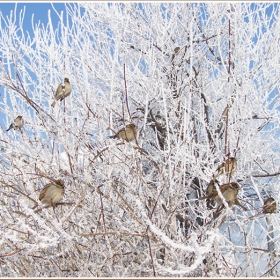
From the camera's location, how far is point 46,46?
5.41 meters

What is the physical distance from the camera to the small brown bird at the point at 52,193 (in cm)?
187

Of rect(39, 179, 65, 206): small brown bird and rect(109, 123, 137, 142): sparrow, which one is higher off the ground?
rect(109, 123, 137, 142): sparrow

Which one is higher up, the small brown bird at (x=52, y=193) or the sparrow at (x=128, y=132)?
the sparrow at (x=128, y=132)

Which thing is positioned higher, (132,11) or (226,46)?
(132,11)

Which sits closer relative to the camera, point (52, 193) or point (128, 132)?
point (52, 193)

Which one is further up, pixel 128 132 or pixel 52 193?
pixel 128 132

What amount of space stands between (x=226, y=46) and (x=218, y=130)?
1.29 meters

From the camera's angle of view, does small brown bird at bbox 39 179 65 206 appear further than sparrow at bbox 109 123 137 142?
No

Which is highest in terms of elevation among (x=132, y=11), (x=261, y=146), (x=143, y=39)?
(x=132, y=11)

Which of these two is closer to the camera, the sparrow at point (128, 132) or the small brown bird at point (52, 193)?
the small brown bird at point (52, 193)

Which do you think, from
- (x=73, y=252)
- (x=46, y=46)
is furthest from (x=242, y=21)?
(x=73, y=252)

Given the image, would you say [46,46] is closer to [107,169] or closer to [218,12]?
[218,12]

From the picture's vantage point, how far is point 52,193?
1868 mm

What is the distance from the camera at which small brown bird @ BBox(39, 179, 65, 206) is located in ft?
6.12
